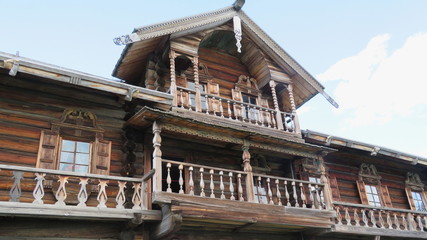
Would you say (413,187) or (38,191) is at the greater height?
(413,187)

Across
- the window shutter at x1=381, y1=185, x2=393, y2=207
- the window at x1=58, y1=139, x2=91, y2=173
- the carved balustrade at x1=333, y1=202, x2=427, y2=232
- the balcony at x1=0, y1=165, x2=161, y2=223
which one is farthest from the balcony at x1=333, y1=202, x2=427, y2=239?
the window at x1=58, y1=139, x2=91, y2=173

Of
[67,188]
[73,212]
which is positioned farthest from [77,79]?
[73,212]

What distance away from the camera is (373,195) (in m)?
15.8

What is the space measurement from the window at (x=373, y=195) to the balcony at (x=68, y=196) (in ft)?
33.2

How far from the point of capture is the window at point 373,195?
51.1 feet

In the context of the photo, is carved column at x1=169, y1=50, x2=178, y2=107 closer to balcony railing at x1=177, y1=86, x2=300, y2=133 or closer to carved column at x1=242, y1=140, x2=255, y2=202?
balcony railing at x1=177, y1=86, x2=300, y2=133

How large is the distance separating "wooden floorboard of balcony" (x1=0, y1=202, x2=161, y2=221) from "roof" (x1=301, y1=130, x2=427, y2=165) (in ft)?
23.6

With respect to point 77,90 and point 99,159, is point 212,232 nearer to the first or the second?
point 99,159

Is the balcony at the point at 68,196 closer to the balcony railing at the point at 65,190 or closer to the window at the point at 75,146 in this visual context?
the balcony railing at the point at 65,190

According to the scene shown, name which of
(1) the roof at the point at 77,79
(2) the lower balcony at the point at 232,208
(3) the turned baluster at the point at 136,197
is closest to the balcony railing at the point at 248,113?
(1) the roof at the point at 77,79

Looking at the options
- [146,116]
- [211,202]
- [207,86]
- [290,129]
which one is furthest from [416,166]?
[146,116]

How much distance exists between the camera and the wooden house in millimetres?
8930

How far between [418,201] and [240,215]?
11197 mm

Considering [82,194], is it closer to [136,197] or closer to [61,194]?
[61,194]
